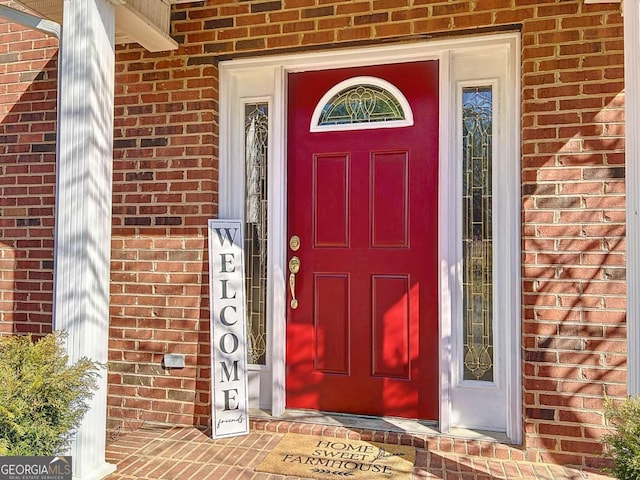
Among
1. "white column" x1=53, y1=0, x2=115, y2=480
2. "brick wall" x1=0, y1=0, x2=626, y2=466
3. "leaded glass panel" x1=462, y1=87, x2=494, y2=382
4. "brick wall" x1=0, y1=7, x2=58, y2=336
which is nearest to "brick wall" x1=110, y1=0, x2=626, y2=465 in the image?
"brick wall" x1=0, y1=0, x2=626, y2=466

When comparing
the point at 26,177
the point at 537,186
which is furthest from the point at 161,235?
the point at 537,186

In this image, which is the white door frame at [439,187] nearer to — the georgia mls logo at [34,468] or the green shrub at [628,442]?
the green shrub at [628,442]

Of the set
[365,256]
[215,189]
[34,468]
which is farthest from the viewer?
[215,189]

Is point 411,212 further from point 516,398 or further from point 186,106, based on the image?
point 186,106

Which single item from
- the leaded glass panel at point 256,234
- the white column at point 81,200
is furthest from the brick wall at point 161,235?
the white column at point 81,200

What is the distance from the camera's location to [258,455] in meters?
2.54

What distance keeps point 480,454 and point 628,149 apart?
1662 millimetres

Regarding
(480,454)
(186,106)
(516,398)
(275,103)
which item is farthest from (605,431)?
(186,106)

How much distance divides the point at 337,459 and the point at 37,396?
143 cm

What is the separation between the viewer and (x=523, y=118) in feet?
8.39

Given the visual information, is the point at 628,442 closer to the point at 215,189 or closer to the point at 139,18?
the point at 215,189

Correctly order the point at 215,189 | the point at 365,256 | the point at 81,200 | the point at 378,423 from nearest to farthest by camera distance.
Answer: the point at 81,200 < the point at 378,423 < the point at 365,256 < the point at 215,189

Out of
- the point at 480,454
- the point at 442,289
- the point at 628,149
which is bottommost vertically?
the point at 480,454

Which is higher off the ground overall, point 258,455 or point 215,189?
point 215,189
